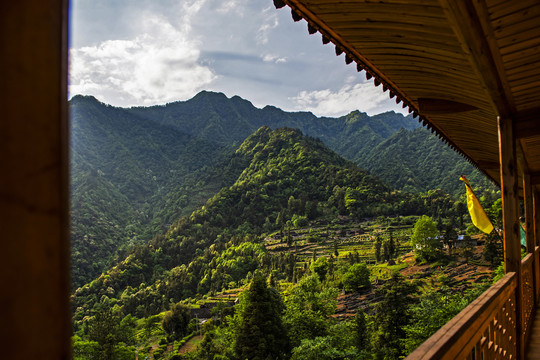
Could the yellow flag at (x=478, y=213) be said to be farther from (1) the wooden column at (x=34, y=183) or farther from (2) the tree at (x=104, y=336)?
(2) the tree at (x=104, y=336)

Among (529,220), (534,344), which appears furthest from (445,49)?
(529,220)

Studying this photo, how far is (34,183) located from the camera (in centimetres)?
29

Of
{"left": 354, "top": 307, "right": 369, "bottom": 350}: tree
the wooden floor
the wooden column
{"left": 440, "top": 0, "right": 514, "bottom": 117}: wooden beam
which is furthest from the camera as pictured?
{"left": 354, "top": 307, "right": 369, "bottom": 350}: tree

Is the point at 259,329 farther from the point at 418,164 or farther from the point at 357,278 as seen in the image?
the point at 418,164

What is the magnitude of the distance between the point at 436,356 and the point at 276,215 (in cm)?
7966

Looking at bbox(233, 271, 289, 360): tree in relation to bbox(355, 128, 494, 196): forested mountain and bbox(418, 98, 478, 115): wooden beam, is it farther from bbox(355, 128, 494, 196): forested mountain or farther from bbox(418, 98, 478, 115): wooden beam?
bbox(355, 128, 494, 196): forested mountain

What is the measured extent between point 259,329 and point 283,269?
26.2 metres

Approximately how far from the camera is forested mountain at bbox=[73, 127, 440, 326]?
2092 inches

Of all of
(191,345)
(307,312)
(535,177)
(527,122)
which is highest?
(527,122)

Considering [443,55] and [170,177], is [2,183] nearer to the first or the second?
[443,55]

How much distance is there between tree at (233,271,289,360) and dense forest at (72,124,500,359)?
0.08m

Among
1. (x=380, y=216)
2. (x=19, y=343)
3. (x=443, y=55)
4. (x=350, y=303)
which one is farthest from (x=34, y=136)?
(x=380, y=216)

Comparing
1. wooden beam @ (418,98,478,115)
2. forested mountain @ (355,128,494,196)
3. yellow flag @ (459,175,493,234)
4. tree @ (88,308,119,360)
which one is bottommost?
tree @ (88,308,119,360)

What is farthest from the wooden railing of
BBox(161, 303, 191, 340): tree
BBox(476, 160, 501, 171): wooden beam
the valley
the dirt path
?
BBox(161, 303, 191, 340): tree
